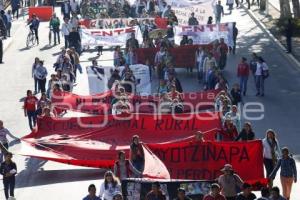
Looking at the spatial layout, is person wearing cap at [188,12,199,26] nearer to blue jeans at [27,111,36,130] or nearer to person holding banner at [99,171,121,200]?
blue jeans at [27,111,36,130]

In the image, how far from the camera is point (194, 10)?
4434 centimetres

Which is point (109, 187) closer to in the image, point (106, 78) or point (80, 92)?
point (106, 78)

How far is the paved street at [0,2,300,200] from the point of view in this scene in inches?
880

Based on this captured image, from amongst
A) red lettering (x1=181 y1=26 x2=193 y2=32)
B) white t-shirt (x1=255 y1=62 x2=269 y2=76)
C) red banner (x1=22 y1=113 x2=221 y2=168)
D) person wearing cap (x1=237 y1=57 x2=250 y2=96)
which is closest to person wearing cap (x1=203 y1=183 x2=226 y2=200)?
red banner (x1=22 y1=113 x2=221 y2=168)

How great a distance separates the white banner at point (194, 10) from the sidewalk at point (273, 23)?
315cm

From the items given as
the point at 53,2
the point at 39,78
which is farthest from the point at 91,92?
the point at 53,2

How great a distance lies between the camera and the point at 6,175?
20078 mm

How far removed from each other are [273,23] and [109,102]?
22251 mm

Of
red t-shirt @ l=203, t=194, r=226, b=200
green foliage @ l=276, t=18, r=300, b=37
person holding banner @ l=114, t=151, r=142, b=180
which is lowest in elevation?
green foliage @ l=276, t=18, r=300, b=37

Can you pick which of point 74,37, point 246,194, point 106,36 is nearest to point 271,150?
point 246,194

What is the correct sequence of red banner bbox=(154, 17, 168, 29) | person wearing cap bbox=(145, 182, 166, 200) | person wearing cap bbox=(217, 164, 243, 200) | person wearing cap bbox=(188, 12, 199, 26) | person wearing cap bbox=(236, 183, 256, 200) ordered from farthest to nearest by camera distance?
red banner bbox=(154, 17, 168, 29), person wearing cap bbox=(188, 12, 199, 26), person wearing cap bbox=(217, 164, 243, 200), person wearing cap bbox=(145, 182, 166, 200), person wearing cap bbox=(236, 183, 256, 200)

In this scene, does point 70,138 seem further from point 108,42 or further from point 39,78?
point 108,42

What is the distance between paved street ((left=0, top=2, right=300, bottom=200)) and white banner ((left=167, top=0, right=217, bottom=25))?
1.93 metres

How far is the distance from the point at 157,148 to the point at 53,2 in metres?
37.4
